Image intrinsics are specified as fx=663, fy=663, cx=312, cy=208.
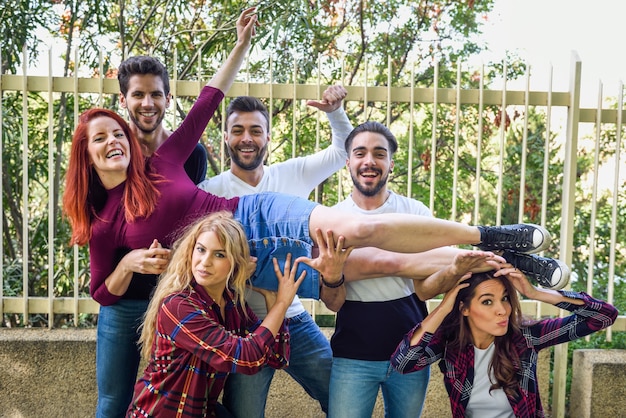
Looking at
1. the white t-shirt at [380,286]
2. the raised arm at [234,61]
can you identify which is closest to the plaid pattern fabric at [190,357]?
the white t-shirt at [380,286]

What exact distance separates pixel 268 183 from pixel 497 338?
4.64ft

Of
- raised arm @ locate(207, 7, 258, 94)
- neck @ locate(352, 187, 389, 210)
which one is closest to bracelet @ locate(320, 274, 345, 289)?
neck @ locate(352, 187, 389, 210)

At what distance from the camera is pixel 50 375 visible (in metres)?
4.42

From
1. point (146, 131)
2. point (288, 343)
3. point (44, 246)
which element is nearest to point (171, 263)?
point (288, 343)

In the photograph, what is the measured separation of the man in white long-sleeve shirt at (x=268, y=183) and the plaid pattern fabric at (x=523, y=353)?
472mm

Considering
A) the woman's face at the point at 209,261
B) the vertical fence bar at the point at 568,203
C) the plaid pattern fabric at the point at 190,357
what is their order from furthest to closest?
the vertical fence bar at the point at 568,203, the woman's face at the point at 209,261, the plaid pattern fabric at the point at 190,357

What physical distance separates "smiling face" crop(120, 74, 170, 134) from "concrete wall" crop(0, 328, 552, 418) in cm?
173

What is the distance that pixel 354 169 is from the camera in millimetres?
3322

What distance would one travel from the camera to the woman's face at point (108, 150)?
10.1 ft

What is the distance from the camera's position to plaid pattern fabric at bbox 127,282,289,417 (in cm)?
270

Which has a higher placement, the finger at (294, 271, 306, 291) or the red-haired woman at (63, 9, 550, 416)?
the red-haired woman at (63, 9, 550, 416)

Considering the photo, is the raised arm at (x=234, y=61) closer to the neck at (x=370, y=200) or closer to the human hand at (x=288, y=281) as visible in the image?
the neck at (x=370, y=200)

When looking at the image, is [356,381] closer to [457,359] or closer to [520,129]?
[457,359]

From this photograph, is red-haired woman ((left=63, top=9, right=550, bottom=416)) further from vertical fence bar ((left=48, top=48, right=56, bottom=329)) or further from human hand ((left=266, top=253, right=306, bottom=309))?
vertical fence bar ((left=48, top=48, right=56, bottom=329))
